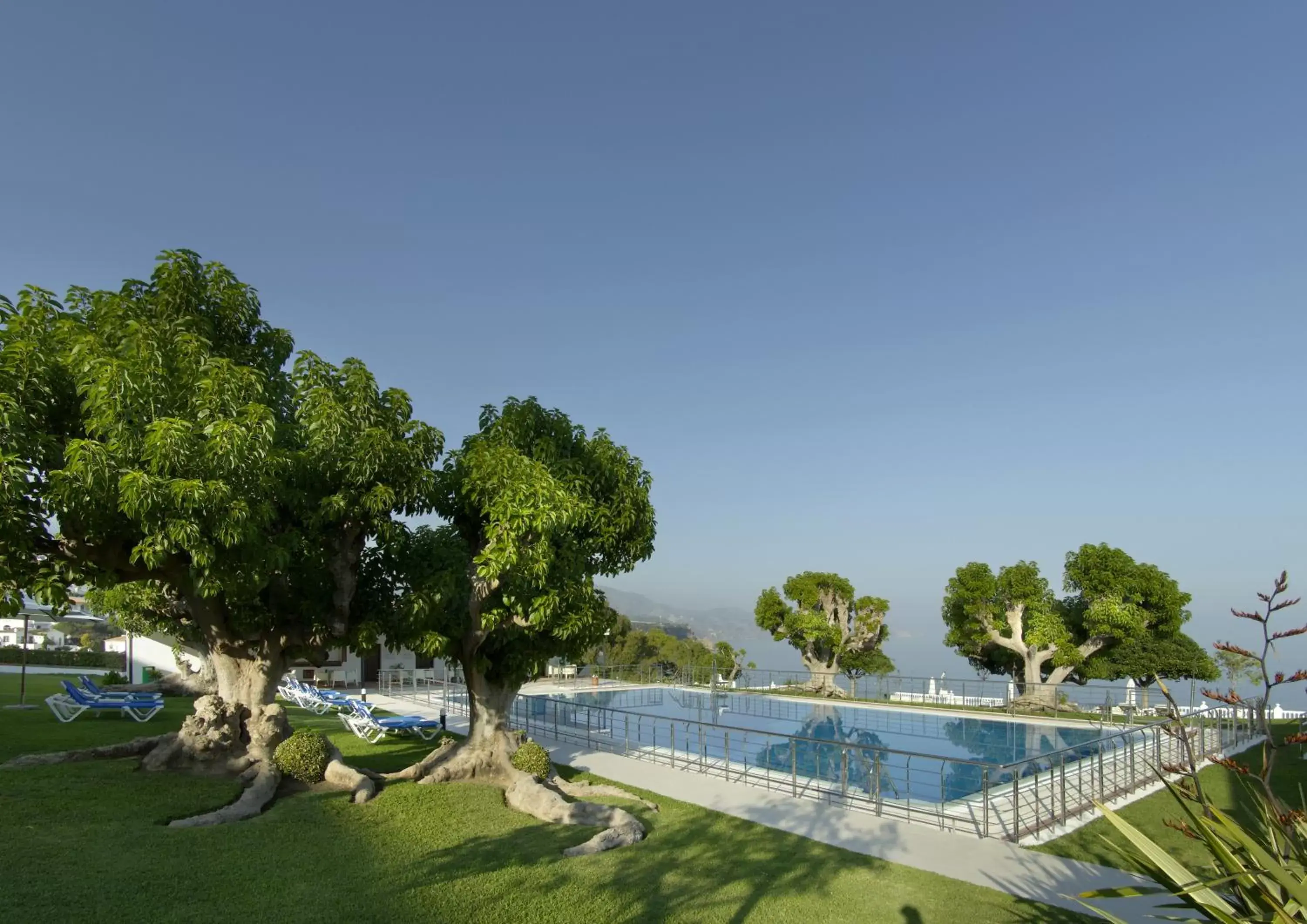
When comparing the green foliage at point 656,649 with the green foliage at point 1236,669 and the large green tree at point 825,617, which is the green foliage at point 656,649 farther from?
the green foliage at point 1236,669

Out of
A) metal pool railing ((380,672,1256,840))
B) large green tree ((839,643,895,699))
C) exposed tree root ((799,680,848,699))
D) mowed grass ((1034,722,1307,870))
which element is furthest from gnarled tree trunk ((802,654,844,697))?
mowed grass ((1034,722,1307,870))

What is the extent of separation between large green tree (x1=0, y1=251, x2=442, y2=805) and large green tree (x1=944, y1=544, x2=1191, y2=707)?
20917 millimetres

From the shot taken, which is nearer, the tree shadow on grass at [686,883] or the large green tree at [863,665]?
the tree shadow on grass at [686,883]

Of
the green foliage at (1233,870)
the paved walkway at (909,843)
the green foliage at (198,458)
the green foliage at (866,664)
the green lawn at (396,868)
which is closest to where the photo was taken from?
the green foliage at (1233,870)

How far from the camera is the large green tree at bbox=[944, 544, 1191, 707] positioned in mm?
24141

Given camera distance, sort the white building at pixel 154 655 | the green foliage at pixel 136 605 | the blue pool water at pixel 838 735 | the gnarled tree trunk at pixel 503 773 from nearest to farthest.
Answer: the gnarled tree trunk at pixel 503 773 < the blue pool water at pixel 838 735 < the green foliage at pixel 136 605 < the white building at pixel 154 655

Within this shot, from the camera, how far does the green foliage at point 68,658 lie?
3117 centimetres

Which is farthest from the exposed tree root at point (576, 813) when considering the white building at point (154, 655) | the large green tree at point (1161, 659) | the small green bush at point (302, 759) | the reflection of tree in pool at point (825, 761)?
the large green tree at point (1161, 659)

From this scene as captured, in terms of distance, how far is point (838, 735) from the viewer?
22.1 meters

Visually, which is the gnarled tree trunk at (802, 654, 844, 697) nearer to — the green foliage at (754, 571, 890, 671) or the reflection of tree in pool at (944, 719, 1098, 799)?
the green foliage at (754, 571, 890, 671)

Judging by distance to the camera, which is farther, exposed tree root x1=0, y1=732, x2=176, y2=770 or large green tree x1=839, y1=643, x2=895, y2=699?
large green tree x1=839, y1=643, x2=895, y2=699

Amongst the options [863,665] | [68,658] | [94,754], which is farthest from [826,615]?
[68,658]

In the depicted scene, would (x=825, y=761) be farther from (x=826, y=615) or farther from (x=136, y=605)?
(x=826, y=615)

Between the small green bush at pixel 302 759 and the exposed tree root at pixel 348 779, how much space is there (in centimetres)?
10
